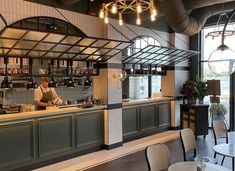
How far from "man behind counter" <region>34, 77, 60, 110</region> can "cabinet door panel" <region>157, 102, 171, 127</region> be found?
3651 mm

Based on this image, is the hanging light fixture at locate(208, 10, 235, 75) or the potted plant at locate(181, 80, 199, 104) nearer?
the hanging light fixture at locate(208, 10, 235, 75)

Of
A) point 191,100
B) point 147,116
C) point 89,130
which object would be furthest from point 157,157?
point 191,100

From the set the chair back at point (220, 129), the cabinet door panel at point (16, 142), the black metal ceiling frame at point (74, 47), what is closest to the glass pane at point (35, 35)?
the black metal ceiling frame at point (74, 47)

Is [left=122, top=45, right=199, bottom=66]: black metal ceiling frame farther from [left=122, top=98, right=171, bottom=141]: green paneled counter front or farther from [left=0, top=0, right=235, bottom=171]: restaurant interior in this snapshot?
[left=122, top=98, right=171, bottom=141]: green paneled counter front

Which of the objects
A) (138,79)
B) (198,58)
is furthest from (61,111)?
(198,58)

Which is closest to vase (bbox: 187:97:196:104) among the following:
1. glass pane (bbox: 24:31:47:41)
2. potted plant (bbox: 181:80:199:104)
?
potted plant (bbox: 181:80:199:104)

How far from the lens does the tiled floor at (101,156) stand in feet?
17.9

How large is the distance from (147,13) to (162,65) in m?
3.05

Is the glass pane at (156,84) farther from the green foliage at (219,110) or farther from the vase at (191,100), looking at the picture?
the green foliage at (219,110)

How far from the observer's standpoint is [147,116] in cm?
832

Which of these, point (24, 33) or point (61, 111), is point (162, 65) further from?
point (24, 33)

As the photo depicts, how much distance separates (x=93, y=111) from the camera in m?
6.59

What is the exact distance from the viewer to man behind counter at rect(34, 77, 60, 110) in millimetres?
6698

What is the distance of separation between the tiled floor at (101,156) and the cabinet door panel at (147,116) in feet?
1.46
